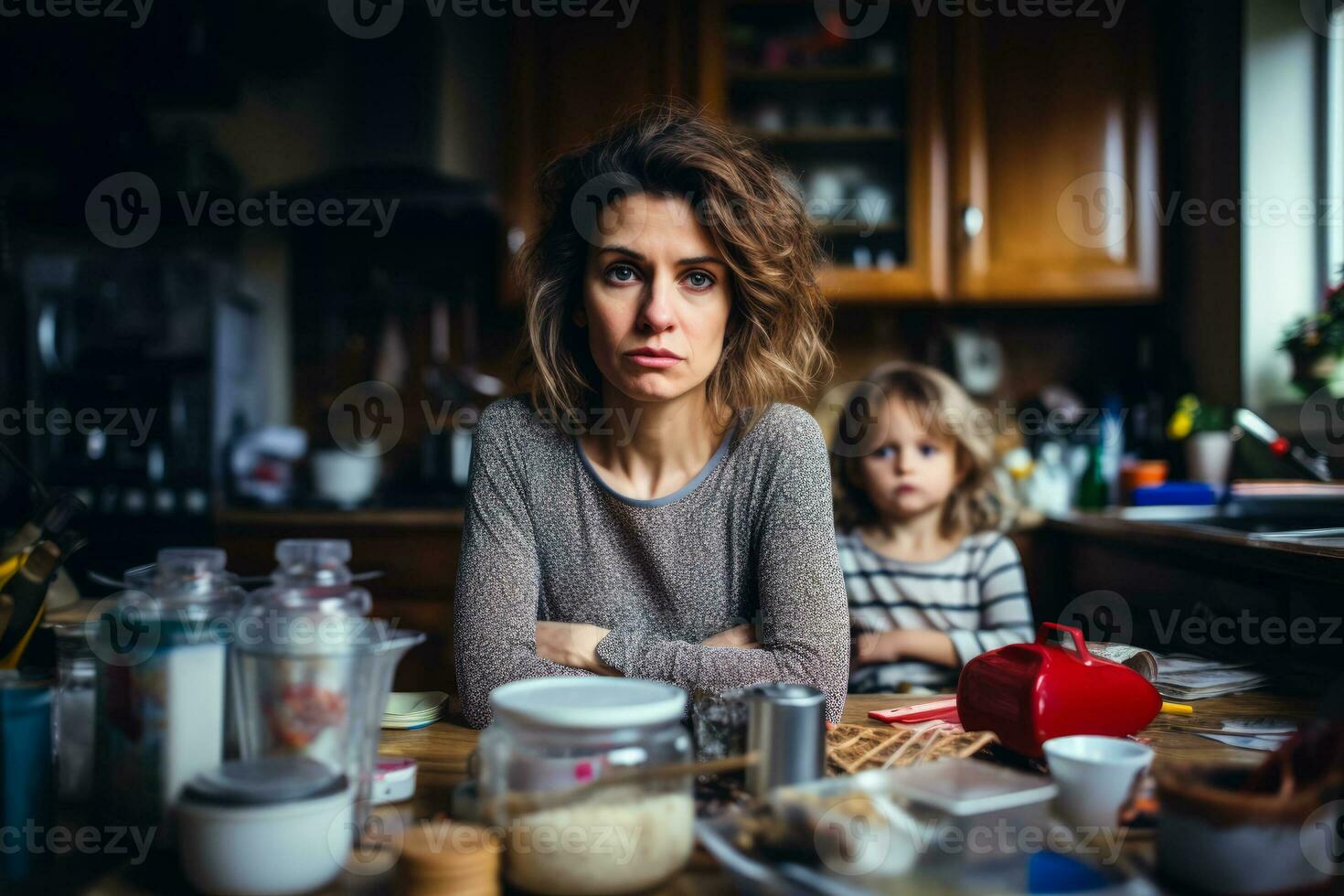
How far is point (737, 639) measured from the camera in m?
1.21

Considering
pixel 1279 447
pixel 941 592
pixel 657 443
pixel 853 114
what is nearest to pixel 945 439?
pixel 941 592

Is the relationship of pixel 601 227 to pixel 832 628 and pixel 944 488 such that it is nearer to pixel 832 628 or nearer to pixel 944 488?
Answer: pixel 832 628

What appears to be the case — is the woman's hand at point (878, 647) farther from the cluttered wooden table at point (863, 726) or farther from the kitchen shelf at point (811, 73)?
the kitchen shelf at point (811, 73)

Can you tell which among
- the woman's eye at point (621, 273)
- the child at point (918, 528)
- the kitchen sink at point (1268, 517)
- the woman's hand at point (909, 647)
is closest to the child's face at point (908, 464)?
the child at point (918, 528)

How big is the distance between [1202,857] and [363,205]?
2984 millimetres

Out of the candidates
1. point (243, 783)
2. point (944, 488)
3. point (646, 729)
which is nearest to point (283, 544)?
point (243, 783)

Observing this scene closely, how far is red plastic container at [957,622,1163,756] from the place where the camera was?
0.89 m

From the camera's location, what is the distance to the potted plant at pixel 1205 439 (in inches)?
103

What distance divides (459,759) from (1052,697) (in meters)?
0.56

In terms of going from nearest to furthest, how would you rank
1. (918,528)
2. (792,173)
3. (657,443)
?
1. (657,443)
2. (918,528)
3. (792,173)

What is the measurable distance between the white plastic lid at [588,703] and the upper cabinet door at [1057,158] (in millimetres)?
2494

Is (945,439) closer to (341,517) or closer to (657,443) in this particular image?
(657,443)

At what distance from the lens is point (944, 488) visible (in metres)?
2.04

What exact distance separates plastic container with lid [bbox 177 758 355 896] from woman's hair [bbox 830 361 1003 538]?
159 cm
